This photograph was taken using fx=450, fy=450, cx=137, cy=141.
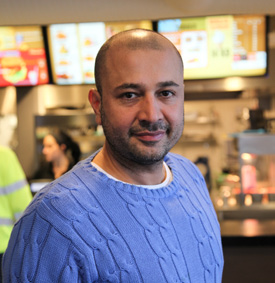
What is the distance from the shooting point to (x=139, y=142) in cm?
109

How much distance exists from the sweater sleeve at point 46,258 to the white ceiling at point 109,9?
65.7 inches

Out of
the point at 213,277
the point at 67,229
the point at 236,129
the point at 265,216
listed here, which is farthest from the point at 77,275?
the point at 236,129

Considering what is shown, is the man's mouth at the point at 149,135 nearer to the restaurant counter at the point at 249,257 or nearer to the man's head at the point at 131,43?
the man's head at the point at 131,43

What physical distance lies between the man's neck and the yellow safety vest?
133cm

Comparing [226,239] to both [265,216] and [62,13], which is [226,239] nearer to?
[265,216]

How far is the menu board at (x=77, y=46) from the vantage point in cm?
402

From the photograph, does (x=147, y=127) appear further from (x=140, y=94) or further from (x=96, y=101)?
(x=96, y=101)

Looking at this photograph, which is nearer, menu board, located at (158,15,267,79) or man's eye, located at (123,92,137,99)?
man's eye, located at (123,92,137,99)

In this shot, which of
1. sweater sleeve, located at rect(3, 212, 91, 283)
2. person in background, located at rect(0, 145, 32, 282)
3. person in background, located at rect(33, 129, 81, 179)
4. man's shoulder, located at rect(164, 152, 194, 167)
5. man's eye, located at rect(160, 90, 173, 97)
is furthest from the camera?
person in background, located at rect(33, 129, 81, 179)

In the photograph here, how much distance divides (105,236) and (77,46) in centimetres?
342

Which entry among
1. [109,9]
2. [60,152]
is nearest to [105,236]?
[109,9]

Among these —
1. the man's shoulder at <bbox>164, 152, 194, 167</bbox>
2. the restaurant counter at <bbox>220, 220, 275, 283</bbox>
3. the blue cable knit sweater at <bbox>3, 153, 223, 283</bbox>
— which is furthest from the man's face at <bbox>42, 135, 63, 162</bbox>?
the blue cable knit sweater at <bbox>3, 153, 223, 283</bbox>

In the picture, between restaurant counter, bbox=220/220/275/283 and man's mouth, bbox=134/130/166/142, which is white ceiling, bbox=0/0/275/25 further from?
man's mouth, bbox=134/130/166/142

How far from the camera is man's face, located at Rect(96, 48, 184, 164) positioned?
3.51 ft
